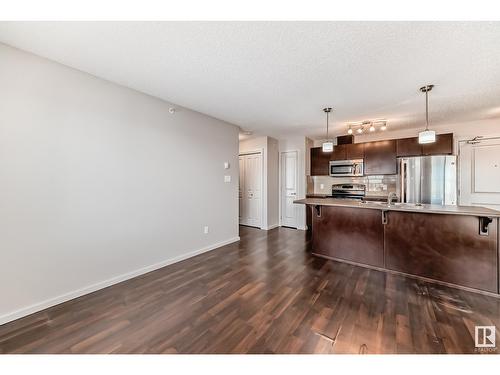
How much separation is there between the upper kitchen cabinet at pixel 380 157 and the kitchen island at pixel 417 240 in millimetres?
1882

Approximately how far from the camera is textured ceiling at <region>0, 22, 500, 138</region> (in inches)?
64.7

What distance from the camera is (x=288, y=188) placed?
5.89 meters

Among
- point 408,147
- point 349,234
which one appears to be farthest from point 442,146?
point 349,234

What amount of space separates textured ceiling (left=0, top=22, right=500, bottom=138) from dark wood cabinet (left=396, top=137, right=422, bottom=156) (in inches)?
43.0

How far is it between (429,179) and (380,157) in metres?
1.00

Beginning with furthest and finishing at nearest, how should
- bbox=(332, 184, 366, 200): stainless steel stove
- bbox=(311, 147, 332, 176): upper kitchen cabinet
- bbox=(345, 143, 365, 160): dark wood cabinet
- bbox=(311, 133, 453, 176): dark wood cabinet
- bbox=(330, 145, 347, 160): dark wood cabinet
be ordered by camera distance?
1. bbox=(311, 147, 332, 176): upper kitchen cabinet
2. bbox=(332, 184, 366, 200): stainless steel stove
3. bbox=(330, 145, 347, 160): dark wood cabinet
4. bbox=(345, 143, 365, 160): dark wood cabinet
5. bbox=(311, 133, 453, 176): dark wood cabinet

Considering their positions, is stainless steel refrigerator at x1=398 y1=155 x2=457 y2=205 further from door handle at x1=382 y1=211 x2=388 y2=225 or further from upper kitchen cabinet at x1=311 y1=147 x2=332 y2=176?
door handle at x1=382 y1=211 x2=388 y2=225

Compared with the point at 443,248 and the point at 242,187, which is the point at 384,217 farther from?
the point at 242,187

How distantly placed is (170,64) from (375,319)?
3241mm

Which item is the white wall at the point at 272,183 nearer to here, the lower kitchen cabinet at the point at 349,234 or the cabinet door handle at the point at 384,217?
the lower kitchen cabinet at the point at 349,234

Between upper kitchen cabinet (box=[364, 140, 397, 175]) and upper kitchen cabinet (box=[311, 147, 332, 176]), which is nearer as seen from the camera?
upper kitchen cabinet (box=[364, 140, 397, 175])

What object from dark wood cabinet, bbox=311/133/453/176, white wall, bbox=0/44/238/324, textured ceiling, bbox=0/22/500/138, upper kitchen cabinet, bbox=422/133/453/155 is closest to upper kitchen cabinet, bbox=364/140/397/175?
dark wood cabinet, bbox=311/133/453/176

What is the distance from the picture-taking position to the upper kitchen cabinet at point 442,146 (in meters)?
4.07
